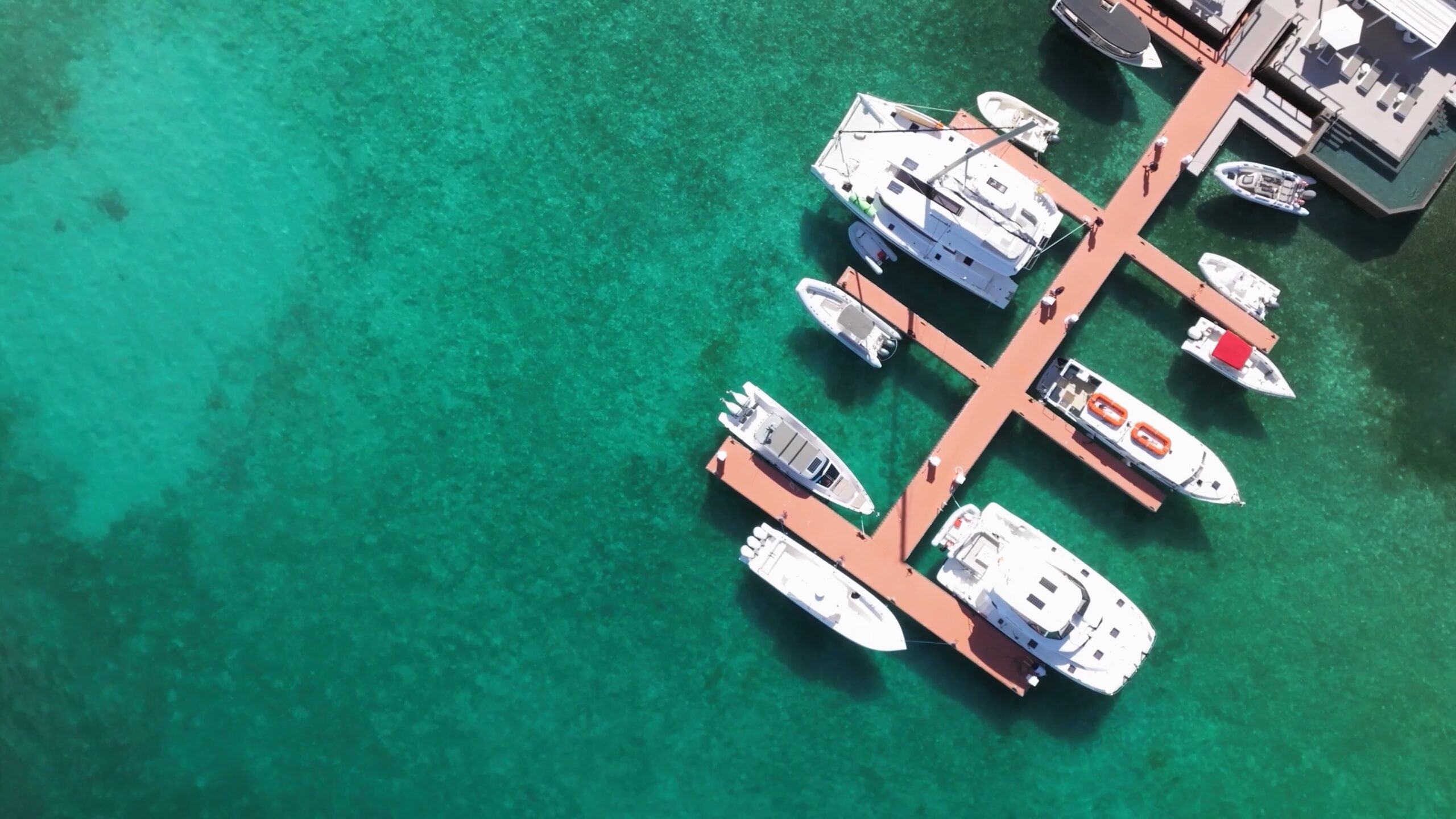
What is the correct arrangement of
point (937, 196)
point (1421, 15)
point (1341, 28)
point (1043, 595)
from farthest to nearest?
point (1341, 28) < point (1421, 15) < point (937, 196) < point (1043, 595)

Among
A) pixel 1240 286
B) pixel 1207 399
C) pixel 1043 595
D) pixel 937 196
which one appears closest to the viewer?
pixel 1043 595

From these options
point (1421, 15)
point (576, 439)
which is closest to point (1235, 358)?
point (1421, 15)

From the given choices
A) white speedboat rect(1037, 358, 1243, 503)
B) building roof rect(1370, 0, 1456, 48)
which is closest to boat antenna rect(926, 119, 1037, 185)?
white speedboat rect(1037, 358, 1243, 503)

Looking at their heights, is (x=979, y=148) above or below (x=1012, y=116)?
below

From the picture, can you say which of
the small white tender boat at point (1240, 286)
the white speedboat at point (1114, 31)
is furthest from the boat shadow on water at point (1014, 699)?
the white speedboat at point (1114, 31)

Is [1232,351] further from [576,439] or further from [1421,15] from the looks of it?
[576,439]

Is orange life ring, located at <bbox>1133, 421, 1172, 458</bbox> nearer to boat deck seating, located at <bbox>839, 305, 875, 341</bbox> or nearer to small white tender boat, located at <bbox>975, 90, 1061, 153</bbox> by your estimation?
boat deck seating, located at <bbox>839, 305, 875, 341</bbox>

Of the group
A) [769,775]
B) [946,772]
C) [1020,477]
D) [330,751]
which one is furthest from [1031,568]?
[330,751]

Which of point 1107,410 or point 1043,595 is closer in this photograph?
point 1043,595

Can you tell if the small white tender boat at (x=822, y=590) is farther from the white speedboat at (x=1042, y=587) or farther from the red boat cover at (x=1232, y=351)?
the red boat cover at (x=1232, y=351)
